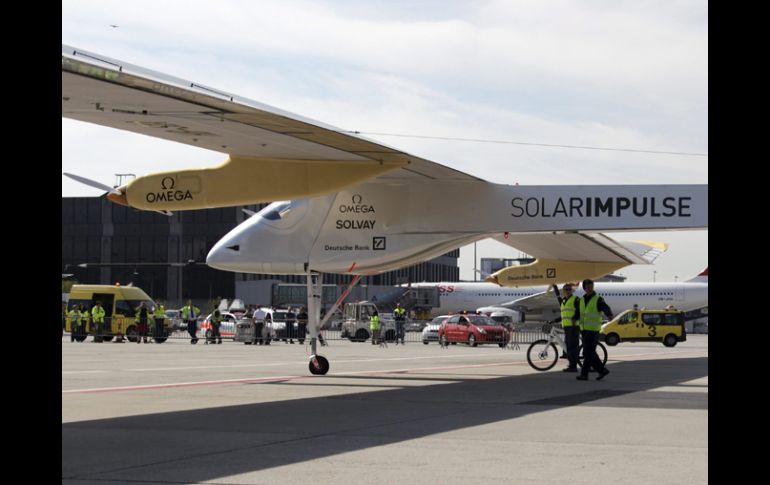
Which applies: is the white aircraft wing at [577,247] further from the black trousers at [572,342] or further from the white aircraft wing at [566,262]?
the black trousers at [572,342]

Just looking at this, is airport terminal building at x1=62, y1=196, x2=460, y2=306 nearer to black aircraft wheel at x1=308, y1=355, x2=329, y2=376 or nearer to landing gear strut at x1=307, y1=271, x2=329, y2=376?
landing gear strut at x1=307, y1=271, x2=329, y2=376

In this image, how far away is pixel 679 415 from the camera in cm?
1220

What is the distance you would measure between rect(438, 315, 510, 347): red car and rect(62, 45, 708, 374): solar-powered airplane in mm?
21693

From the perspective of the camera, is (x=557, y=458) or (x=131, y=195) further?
(x=131, y=195)

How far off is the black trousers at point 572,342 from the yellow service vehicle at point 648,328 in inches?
930

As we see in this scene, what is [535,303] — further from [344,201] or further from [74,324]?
[344,201]

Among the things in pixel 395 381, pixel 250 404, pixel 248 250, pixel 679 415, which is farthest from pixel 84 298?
pixel 679 415

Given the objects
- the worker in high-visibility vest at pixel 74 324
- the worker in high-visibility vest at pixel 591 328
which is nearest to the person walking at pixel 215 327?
the worker in high-visibility vest at pixel 74 324
